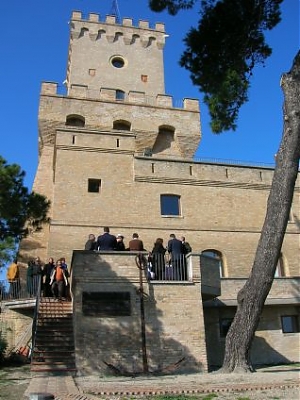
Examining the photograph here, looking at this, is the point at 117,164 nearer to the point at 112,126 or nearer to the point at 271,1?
the point at 112,126

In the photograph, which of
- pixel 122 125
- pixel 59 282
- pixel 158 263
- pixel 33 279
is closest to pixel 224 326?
pixel 158 263

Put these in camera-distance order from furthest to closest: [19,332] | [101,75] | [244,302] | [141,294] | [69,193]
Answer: [101,75], [69,193], [19,332], [141,294], [244,302]

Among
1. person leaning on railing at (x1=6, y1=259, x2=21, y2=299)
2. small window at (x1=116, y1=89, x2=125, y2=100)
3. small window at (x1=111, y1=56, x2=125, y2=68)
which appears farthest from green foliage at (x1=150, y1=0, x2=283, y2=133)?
small window at (x1=111, y1=56, x2=125, y2=68)

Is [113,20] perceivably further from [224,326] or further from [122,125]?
[224,326]

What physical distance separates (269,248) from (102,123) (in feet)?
54.8

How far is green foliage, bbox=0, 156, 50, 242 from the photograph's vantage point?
15594 millimetres

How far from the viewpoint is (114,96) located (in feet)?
92.2

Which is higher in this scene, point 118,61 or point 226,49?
point 118,61

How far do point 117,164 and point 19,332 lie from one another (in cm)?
903

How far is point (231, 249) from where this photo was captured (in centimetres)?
2236

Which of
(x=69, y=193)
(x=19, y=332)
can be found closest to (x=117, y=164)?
(x=69, y=193)

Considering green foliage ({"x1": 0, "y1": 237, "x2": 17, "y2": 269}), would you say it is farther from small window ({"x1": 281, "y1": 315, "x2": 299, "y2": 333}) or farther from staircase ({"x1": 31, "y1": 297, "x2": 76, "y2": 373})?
small window ({"x1": 281, "y1": 315, "x2": 299, "y2": 333})

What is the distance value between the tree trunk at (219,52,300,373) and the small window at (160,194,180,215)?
32.2 ft

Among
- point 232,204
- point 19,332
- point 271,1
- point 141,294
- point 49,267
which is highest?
point 271,1
